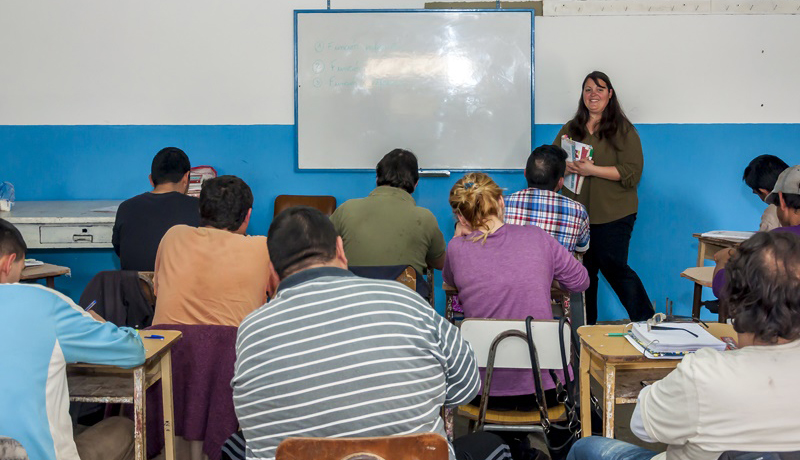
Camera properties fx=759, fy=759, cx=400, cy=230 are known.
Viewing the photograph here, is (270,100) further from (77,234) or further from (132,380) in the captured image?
(132,380)

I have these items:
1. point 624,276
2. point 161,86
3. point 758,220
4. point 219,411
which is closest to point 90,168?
point 161,86

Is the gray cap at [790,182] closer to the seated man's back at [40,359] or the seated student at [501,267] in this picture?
the seated student at [501,267]

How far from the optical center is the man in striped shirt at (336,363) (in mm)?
1525

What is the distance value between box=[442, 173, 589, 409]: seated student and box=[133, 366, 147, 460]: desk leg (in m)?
1.12

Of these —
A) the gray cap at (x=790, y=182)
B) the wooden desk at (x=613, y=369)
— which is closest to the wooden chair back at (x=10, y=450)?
the wooden desk at (x=613, y=369)

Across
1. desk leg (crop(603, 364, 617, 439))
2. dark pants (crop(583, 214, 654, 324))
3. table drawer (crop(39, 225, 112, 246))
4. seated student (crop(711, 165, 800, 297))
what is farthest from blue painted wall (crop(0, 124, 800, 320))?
desk leg (crop(603, 364, 617, 439))

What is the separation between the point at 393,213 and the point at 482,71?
1909 millimetres

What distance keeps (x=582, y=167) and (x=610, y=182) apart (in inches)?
10.0

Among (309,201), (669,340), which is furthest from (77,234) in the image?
(669,340)

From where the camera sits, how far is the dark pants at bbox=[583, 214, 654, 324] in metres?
4.44

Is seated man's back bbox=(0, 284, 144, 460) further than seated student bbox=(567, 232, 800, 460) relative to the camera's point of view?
Yes

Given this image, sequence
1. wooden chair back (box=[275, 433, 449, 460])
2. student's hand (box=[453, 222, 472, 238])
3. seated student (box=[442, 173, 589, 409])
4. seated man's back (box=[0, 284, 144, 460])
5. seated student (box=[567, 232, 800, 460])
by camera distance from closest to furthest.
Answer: wooden chair back (box=[275, 433, 449, 460]), seated student (box=[567, 232, 800, 460]), seated man's back (box=[0, 284, 144, 460]), seated student (box=[442, 173, 589, 409]), student's hand (box=[453, 222, 472, 238])

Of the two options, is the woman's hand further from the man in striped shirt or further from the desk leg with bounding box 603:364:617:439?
the man in striped shirt

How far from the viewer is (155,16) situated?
501cm
